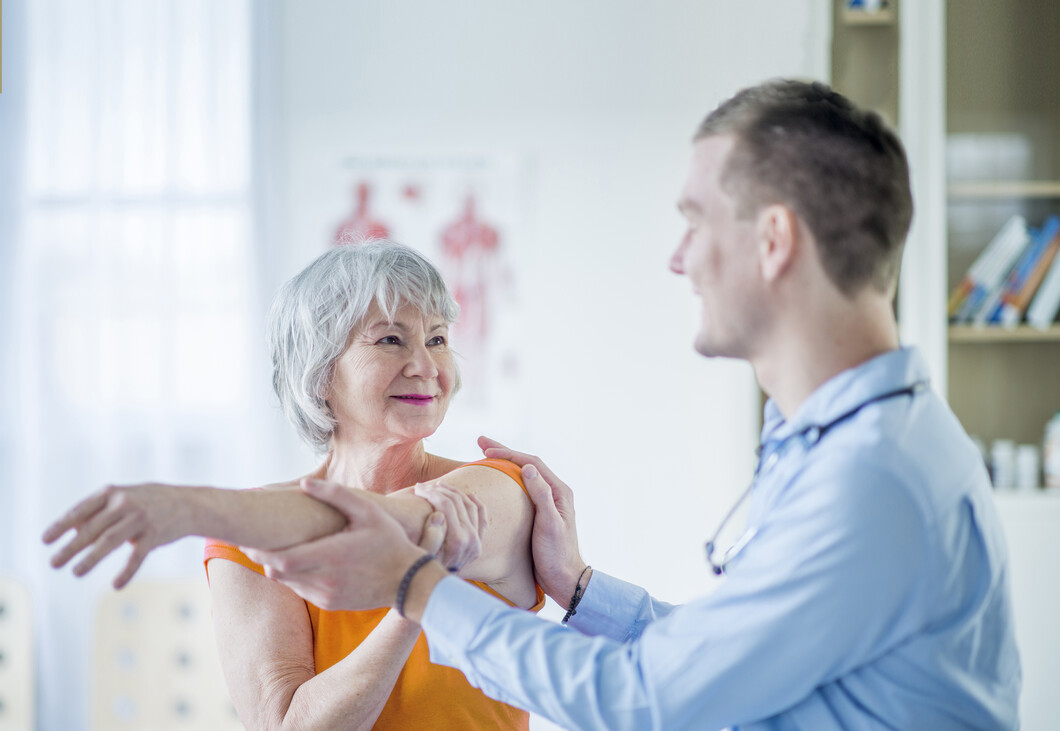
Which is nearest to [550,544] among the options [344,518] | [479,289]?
[344,518]

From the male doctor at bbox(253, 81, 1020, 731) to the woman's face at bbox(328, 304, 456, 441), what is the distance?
1.23 ft

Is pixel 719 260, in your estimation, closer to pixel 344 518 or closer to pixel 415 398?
pixel 344 518

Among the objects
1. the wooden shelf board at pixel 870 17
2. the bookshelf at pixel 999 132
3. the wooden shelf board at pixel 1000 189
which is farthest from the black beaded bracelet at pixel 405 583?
the wooden shelf board at pixel 870 17

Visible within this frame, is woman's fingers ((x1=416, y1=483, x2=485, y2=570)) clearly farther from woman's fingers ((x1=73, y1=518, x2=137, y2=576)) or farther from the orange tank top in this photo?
woman's fingers ((x1=73, y1=518, x2=137, y2=576))

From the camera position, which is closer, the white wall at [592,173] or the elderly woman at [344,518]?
the elderly woman at [344,518]

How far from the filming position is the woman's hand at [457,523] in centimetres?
114

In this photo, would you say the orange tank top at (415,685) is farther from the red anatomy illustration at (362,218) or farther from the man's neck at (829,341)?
the red anatomy illustration at (362,218)

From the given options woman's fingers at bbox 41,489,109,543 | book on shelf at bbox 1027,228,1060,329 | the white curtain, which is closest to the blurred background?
the white curtain

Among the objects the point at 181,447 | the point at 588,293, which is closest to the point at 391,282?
the point at 588,293

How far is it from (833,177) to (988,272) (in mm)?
1998

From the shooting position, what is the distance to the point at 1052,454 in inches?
101

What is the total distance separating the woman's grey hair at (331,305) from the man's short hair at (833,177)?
62 centimetres

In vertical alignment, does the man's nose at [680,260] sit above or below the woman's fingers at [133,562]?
above

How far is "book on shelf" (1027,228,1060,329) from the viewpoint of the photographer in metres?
2.60
